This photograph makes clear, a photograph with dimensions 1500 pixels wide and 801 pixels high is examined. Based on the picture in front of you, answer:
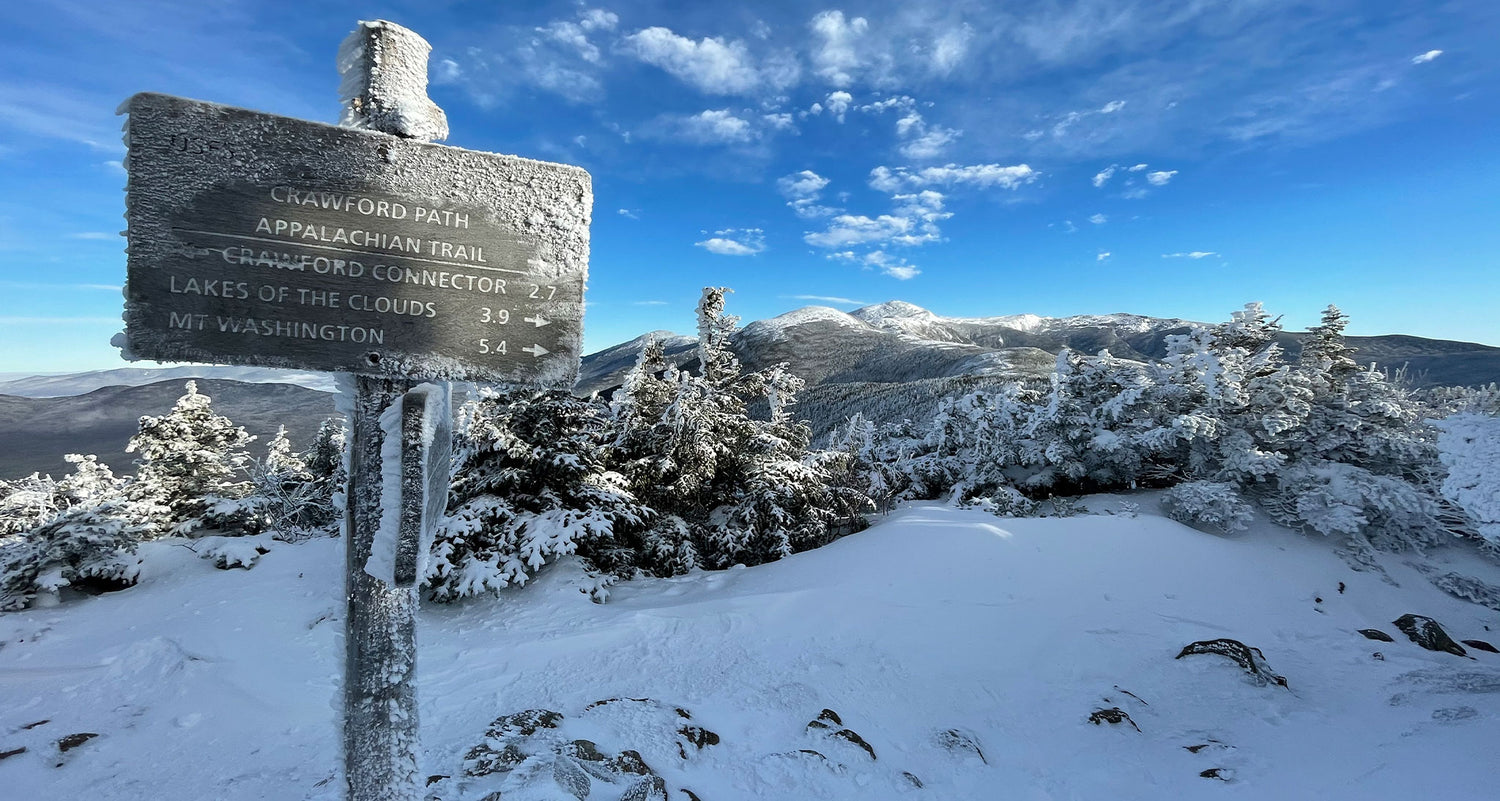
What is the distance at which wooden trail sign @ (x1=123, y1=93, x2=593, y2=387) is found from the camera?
5.99 feet

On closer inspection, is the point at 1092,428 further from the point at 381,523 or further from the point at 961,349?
the point at 961,349

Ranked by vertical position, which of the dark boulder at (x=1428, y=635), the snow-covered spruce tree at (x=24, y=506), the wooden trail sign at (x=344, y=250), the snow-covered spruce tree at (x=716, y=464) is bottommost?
the dark boulder at (x=1428, y=635)

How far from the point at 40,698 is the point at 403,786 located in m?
5.00

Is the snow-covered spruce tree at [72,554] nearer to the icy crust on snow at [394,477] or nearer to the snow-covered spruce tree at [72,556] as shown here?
the snow-covered spruce tree at [72,556]

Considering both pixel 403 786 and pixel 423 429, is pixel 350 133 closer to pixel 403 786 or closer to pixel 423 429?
pixel 423 429

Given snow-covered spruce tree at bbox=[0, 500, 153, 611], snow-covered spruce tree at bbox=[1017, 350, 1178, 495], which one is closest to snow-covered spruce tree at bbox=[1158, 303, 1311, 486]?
snow-covered spruce tree at bbox=[1017, 350, 1178, 495]

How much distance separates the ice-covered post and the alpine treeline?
166 inches

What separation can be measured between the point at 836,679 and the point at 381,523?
4736mm

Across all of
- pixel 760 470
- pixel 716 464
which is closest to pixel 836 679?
pixel 760 470

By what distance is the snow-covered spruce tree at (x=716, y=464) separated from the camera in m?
9.55

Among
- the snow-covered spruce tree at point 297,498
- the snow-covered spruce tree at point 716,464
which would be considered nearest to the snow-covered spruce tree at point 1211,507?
the snow-covered spruce tree at point 716,464

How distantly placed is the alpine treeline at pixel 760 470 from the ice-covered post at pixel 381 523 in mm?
4207

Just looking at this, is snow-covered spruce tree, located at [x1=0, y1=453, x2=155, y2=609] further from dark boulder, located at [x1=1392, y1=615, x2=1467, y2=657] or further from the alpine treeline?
dark boulder, located at [x1=1392, y1=615, x2=1467, y2=657]

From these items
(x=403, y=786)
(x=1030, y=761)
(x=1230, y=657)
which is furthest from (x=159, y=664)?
(x=1230, y=657)
